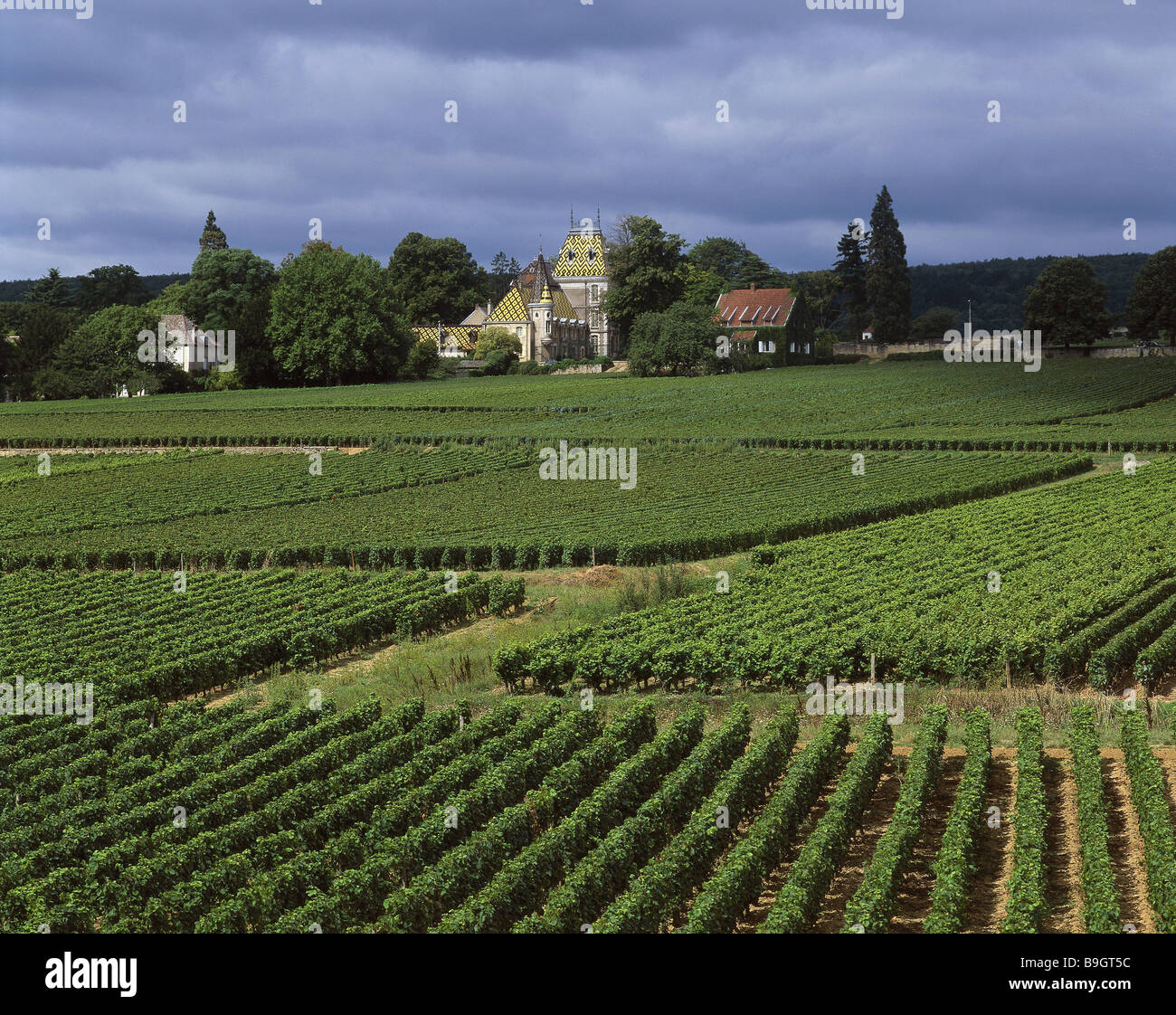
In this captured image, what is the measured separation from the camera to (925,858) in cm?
1673

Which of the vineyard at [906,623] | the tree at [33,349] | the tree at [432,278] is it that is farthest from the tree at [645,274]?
the vineyard at [906,623]

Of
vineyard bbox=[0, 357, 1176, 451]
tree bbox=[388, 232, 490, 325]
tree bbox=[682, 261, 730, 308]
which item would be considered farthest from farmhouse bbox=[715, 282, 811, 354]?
tree bbox=[388, 232, 490, 325]

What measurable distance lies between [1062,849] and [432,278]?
152 meters

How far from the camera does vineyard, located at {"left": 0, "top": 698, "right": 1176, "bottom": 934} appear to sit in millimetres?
14508

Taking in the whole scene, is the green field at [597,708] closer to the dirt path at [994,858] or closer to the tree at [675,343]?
the dirt path at [994,858]

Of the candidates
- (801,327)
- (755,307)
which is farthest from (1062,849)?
(801,327)

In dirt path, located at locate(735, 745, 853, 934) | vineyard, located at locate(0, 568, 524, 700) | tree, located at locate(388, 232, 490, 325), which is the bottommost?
dirt path, located at locate(735, 745, 853, 934)

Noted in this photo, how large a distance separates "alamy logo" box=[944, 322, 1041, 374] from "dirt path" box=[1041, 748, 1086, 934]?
321 feet

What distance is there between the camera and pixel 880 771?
63.5ft

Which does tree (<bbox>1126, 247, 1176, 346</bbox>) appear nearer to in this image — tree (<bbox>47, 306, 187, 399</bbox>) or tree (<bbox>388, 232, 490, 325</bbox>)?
tree (<bbox>388, 232, 490, 325</bbox>)

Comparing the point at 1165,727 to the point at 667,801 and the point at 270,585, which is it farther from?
the point at 270,585
